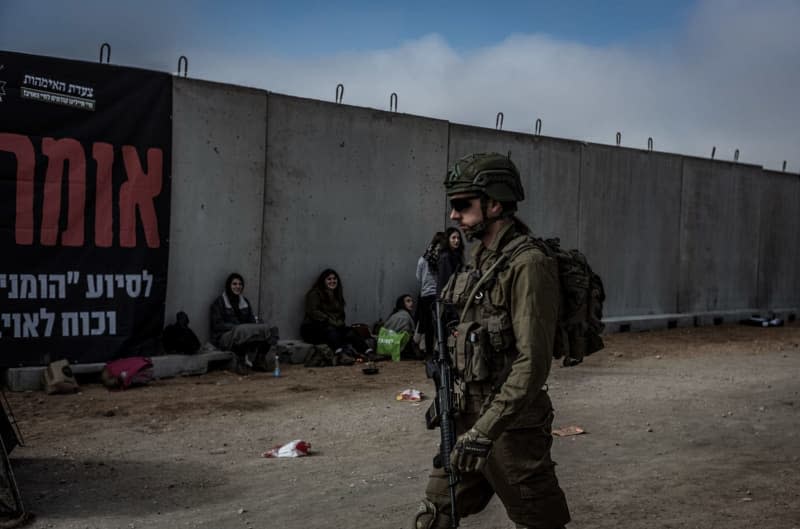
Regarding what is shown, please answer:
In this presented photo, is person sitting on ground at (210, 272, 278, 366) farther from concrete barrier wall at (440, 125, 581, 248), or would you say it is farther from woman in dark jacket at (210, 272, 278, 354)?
concrete barrier wall at (440, 125, 581, 248)

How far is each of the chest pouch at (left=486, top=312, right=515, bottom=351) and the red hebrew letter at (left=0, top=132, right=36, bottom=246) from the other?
7.25 m

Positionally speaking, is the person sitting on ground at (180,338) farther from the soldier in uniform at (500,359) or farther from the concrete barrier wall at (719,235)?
the concrete barrier wall at (719,235)

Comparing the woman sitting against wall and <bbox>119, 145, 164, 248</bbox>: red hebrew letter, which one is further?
the woman sitting against wall

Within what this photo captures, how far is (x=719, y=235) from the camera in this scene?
Answer: 18.3 m

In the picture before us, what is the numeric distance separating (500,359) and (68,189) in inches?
291

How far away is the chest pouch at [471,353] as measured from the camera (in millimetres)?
3355

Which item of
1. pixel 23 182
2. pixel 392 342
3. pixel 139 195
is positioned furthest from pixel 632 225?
pixel 23 182

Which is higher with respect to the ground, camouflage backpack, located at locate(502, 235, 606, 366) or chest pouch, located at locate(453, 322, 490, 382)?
camouflage backpack, located at locate(502, 235, 606, 366)

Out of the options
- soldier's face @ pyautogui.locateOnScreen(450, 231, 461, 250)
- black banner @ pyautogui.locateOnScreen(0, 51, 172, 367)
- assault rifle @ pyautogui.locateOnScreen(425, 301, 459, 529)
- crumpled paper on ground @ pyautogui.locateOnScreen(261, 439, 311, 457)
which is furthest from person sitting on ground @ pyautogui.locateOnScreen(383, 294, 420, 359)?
assault rifle @ pyautogui.locateOnScreen(425, 301, 459, 529)

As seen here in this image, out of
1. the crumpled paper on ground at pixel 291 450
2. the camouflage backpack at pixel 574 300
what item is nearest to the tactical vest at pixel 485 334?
the camouflage backpack at pixel 574 300

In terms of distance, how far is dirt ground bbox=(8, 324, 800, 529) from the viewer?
525 cm

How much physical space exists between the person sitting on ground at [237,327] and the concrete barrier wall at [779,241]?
12.8 meters

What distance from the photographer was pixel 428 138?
1332 cm

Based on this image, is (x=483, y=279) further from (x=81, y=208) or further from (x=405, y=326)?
(x=405, y=326)
